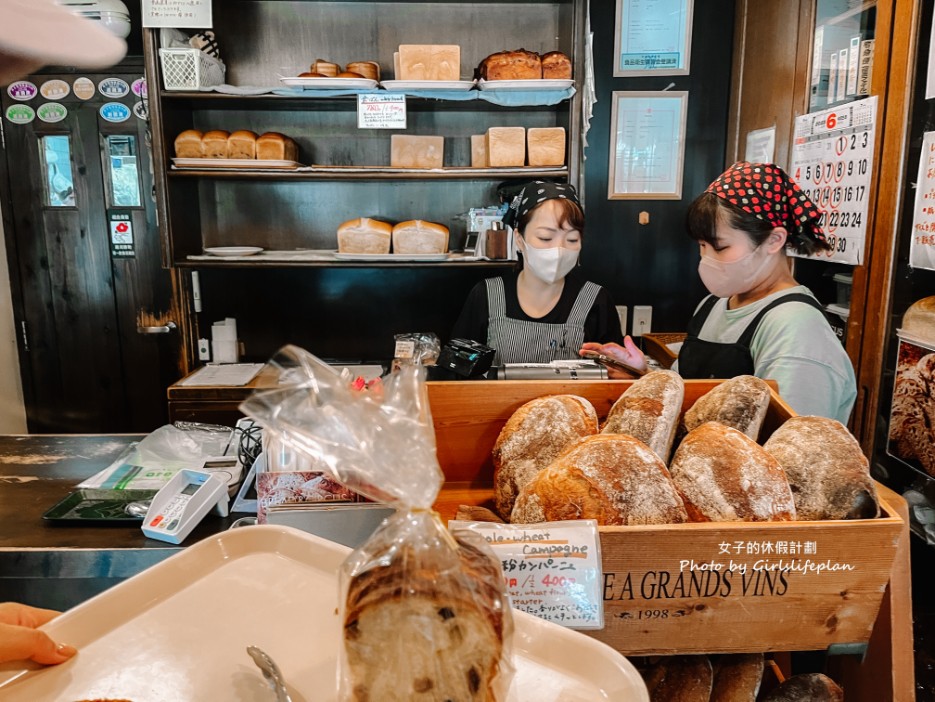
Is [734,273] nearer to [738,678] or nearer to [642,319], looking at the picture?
[738,678]

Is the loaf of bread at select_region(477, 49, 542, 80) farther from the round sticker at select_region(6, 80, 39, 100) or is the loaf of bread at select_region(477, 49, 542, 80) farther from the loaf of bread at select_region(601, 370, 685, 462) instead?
the round sticker at select_region(6, 80, 39, 100)

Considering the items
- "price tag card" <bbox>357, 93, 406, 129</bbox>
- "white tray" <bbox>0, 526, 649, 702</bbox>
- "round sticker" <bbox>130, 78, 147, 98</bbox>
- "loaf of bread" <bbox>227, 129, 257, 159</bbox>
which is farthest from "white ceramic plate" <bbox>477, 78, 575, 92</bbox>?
"white tray" <bbox>0, 526, 649, 702</bbox>

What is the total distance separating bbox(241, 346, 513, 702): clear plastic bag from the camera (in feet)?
1.58

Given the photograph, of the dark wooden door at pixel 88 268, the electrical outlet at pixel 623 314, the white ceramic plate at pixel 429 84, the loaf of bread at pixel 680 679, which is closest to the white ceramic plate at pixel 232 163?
the white ceramic plate at pixel 429 84

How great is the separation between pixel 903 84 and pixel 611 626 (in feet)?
5.73

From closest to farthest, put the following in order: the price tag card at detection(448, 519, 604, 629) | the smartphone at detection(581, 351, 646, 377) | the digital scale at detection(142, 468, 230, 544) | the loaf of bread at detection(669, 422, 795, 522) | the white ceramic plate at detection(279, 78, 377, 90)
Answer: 1. the price tag card at detection(448, 519, 604, 629)
2. the loaf of bread at detection(669, 422, 795, 522)
3. the digital scale at detection(142, 468, 230, 544)
4. the smartphone at detection(581, 351, 646, 377)
5. the white ceramic plate at detection(279, 78, 377, 90)

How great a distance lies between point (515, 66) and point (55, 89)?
237cm

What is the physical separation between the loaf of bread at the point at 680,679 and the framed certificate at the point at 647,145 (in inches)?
106

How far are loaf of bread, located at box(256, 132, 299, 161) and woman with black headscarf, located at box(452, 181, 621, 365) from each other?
1054 mm

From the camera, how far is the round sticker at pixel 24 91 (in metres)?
3.49

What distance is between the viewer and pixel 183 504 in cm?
152

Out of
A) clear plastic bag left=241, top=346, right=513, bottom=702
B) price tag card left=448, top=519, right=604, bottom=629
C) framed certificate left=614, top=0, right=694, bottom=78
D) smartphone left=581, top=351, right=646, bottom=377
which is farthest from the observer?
framed certificate left=614, top=0, right=694, bottom=78

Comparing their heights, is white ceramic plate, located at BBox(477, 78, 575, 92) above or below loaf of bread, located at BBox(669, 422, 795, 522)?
above

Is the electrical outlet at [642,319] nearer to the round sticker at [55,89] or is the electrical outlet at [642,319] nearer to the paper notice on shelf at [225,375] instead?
the paper notice on shelf at [225,375]
